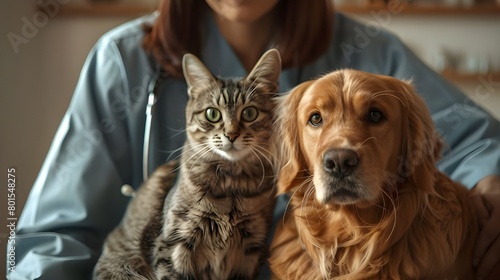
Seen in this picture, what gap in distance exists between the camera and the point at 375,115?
713mm

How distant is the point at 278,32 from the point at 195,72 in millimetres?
209

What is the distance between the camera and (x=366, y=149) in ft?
2.20

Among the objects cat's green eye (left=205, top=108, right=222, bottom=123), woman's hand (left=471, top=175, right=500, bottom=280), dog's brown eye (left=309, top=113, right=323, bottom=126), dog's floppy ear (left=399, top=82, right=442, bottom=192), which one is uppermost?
cat's green eye (left=205, top=108, right=222, bottom=123)

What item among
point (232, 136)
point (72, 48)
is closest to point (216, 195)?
point (232, 136)

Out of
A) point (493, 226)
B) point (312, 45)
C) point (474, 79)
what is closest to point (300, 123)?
point (312, 45)

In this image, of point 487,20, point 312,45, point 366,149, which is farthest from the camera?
point 487,20

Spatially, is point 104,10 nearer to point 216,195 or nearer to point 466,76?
point 216,195

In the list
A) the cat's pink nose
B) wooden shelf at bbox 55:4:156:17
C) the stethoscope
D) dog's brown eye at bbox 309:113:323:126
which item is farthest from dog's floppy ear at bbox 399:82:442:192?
wooden shelf at bbox 55:4:156:17

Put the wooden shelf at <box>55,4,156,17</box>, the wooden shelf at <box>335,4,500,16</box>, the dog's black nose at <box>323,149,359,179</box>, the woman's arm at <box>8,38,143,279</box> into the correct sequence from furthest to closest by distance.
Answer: the wooden shelf at <box>335,4,500,16</box> → the wooden shelf at <box>55,4,156,17</box> → the woman's arm at <box>8,38,143,279</box> → the dog's black nose at <box>323,149,359,179</box>

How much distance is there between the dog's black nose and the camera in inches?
25.6

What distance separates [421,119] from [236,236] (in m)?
0.28

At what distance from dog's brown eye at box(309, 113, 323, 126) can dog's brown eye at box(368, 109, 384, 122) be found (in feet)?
0.20

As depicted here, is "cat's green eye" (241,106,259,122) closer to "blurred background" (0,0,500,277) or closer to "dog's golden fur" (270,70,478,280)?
"dog's golden fur" (270,70,478,280)

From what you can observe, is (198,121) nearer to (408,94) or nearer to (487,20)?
(408,94)
